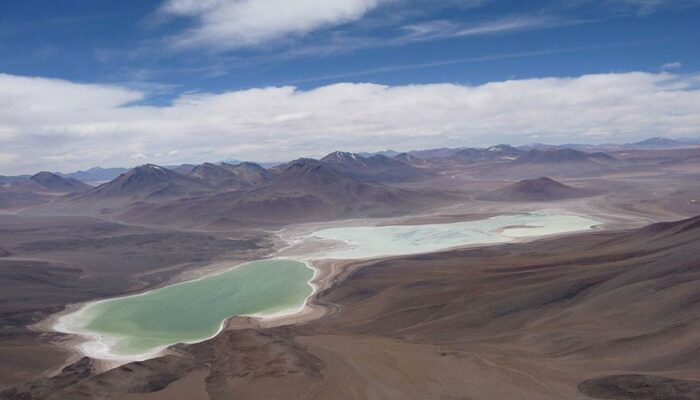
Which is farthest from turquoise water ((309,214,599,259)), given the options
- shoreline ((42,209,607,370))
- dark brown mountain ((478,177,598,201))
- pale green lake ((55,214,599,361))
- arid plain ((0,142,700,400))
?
dark brown mountain ((478,177,598,201))

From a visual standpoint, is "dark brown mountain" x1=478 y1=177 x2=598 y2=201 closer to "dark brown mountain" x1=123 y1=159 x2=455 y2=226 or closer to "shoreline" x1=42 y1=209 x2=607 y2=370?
"dark brown mountain" x1=123 y1=159 x2=455 y2=226

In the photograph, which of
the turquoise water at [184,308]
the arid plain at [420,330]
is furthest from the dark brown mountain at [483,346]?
the turquoise water at [184,308]

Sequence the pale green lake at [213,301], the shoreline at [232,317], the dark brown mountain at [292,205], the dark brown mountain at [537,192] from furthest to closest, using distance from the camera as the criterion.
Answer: the dark brown mountain at [537,192]
the dark brown mountain at [292,205]
the pale green lake at [213,301]
the shoreline at [232,317]

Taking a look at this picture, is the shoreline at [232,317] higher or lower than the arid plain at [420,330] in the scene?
lower

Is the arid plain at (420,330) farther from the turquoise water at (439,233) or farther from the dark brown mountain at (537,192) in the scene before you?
the dark brown mountain at (537,192)

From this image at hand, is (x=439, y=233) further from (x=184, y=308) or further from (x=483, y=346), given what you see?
(x=483, y=346)

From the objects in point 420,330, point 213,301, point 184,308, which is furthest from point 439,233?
point 420,330

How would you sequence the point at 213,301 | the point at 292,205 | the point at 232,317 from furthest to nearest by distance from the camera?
the point at 292,205 → the point at 213,301 → the point at 232,317
